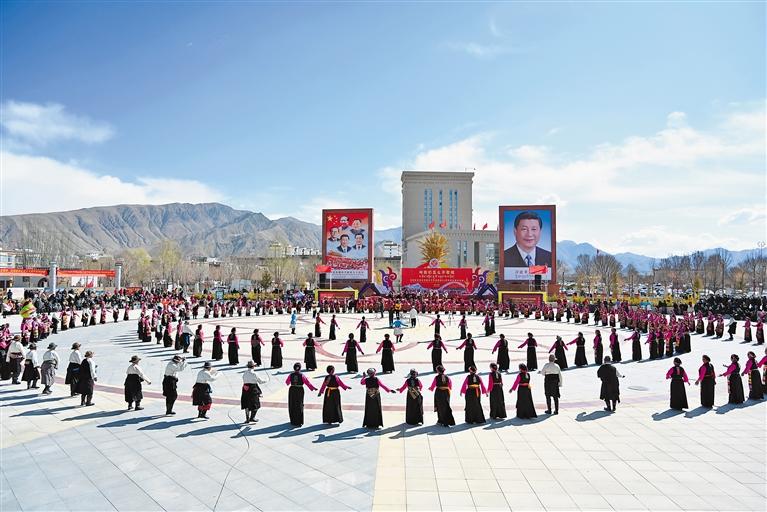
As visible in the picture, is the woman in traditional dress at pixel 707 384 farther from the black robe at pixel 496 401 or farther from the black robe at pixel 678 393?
the black robe at pixel 496 401

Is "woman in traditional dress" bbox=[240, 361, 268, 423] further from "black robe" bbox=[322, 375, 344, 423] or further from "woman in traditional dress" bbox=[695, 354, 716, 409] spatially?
"woman in traditional dress" bbox=[695, 354, 716, 409]

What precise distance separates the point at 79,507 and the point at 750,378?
14673 mm

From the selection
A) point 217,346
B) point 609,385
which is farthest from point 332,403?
point 217,346

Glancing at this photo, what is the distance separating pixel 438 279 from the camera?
44.9m

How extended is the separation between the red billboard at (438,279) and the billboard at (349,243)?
17.5 feet

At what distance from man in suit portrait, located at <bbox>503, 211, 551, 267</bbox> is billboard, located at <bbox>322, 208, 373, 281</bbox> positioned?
14341mm

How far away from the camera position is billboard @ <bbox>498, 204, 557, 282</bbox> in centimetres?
4734

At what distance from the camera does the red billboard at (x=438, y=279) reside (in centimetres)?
4459

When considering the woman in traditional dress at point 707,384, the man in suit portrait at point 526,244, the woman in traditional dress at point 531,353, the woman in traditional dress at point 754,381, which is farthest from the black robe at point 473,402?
the man in suit portrait at point 526,244

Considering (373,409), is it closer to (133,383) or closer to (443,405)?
(443,405)

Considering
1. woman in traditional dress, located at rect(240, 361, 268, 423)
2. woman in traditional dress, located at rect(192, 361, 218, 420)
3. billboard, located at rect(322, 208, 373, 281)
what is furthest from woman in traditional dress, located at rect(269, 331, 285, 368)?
billboard, located at rect(322, 208, 373, 281)

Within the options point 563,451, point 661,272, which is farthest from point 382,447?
point 661,272

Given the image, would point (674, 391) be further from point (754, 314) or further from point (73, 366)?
point (754, 314)

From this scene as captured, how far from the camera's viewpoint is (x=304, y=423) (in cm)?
986
